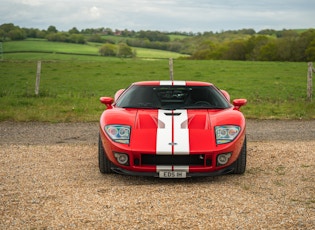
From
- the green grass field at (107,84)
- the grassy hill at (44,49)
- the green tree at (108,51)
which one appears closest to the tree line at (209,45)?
the green tree at (108,51)

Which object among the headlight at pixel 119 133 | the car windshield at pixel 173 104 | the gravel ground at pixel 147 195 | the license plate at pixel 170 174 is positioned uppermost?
the car windshield at pixel 173 104

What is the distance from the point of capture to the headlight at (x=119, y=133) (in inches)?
250

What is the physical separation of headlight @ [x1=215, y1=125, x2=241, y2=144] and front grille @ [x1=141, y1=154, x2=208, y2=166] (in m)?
0.37

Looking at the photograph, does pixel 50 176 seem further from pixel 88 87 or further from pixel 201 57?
pixel 201 57

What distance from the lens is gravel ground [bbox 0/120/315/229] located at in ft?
15.0

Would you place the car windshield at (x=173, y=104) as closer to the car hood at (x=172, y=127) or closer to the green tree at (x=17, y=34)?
the car hood at (x=172, y=127)

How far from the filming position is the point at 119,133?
21.2 ft

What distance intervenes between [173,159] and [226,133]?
34.4 inches

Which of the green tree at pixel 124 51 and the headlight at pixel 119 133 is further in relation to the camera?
the green tree at pixel 124 51

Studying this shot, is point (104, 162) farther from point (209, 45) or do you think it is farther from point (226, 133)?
point (209, 45)

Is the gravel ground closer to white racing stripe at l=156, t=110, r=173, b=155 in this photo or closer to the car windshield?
white racing stripe at l=156, t=110, r=173, b=155

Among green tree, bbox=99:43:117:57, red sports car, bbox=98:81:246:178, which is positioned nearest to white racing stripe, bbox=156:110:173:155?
red sports car, bbox=98:81:246:178

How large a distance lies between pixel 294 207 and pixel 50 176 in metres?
3.29

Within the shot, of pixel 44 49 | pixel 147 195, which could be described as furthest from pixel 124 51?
pixel 147 195
